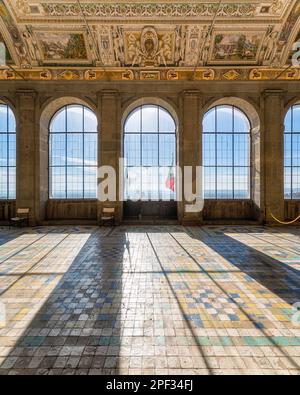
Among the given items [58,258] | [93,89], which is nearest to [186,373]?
[58,258]

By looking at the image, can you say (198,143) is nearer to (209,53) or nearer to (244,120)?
(244,120)

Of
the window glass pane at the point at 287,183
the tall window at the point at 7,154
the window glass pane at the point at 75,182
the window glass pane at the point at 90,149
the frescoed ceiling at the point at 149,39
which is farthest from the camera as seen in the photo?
the window glass pane at the point at 75,182

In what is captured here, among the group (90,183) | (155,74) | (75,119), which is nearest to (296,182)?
(155,74)

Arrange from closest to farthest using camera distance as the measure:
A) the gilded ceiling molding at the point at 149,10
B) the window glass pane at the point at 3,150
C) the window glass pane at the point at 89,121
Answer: the gilded ceiling molding at the point at 149,10 < the window glass pane at the point at 3,150 < the window glass pane at the point at 89,121

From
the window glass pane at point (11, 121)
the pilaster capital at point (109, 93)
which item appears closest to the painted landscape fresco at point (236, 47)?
the pilaster capital at point (109, 93)

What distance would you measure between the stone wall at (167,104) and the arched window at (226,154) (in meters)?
1.30

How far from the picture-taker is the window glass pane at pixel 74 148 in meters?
16.1

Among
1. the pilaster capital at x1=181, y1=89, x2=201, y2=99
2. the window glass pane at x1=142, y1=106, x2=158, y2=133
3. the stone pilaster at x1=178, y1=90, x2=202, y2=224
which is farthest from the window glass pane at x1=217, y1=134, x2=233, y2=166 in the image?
the window glass pane at x1=142, y1=106, x2=158, y2=133

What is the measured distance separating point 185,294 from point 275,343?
1.92 meters

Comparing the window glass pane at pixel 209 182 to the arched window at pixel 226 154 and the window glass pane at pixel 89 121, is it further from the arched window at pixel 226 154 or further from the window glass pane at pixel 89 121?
the window glass pane at pixel 89 121

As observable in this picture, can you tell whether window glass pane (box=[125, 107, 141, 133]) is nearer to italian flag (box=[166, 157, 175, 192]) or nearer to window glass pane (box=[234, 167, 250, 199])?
italian flag (box=[166, 157, 175, 192])

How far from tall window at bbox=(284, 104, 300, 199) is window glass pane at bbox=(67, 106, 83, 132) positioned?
1360cm

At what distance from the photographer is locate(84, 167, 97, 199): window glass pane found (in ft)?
51.5

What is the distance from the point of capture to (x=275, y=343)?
3.46 m
